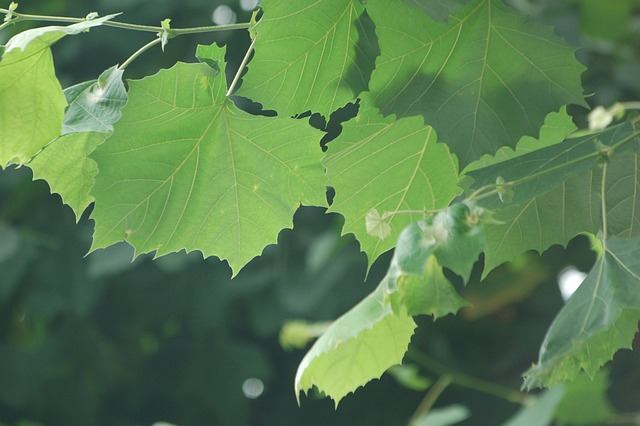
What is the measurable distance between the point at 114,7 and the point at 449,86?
4.98 ft

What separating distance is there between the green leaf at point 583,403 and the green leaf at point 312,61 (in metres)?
0.93

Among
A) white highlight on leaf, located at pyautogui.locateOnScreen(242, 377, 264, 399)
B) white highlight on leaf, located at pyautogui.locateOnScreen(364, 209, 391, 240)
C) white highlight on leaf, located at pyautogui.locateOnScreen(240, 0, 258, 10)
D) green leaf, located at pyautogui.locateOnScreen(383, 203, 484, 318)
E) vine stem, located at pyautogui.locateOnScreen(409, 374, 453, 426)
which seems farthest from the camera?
white highlight on leaf, located at pyautogui.locateOnScreen(242, 377, 264, 399)

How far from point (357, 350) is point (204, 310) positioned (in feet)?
5.51

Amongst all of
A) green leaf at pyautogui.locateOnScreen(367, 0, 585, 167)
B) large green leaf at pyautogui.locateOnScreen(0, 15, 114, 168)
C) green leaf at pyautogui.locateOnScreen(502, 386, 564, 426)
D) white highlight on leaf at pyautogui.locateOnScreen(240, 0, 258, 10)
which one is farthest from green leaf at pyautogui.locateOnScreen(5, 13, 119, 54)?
white highlight on leaf at pyautogui.locateOnScreen(240, 0, 258, 10)

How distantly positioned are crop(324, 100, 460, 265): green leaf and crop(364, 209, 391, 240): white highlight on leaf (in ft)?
0.08

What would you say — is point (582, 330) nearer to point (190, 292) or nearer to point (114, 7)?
point (114, 7)

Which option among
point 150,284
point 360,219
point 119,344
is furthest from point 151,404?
point 360,219

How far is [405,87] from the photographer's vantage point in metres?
0.44

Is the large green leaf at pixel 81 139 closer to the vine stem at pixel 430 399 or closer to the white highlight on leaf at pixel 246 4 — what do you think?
the vine stem at pixel 430 399

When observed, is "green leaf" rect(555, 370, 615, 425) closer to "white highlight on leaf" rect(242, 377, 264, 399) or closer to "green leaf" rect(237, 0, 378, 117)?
"green leaf" rect(237, 0, 378, 117)

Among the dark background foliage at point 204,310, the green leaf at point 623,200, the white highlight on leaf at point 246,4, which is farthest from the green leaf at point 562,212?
the white highlight on leaf at point 246,4

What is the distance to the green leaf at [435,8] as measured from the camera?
0.42 metres

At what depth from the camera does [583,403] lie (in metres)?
1.31

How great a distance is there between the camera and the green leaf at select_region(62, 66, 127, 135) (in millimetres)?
435
